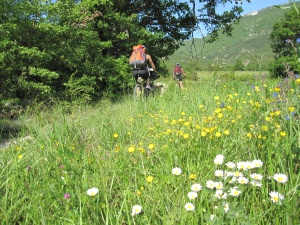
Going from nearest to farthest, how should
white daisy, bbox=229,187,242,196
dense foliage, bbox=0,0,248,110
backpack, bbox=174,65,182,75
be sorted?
white daisy, bbox=229,187,242,196 → dense foliage, bbox=0,0,248,110 → backpack, bbox=174,65,182,75

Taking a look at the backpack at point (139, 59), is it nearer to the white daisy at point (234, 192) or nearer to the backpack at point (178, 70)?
the white daisy at point (234, 192)

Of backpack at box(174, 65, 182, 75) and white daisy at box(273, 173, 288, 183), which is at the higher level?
backpack at box(174, 65, 182, 75)

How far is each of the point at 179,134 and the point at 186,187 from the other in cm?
87

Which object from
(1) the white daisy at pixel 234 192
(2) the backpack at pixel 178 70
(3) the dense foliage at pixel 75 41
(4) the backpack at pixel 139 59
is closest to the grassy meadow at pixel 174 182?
(1) the white daisy at pixel 234 192

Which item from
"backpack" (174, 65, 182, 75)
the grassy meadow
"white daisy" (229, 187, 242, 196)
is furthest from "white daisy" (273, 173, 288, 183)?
"backpack" (174, 65, 182, 75)

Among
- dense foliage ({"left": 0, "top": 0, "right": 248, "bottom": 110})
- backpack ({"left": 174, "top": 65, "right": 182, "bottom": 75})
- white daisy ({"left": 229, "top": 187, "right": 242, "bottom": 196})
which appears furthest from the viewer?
backpack ({"left": 174, "top": 65, "right": 182, "bottom": 75})

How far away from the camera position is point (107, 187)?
179cm

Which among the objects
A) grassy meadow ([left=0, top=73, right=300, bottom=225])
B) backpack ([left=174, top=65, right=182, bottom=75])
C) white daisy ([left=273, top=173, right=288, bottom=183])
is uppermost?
backpack ([left=174, top=65, right=182, bottom=75])

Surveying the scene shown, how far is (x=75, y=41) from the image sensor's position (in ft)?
29.7

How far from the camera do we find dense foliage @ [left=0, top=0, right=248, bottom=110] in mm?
7086

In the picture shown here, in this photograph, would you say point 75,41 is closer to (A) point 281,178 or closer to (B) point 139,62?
(B) point 139,62

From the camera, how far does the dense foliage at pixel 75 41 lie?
7086 millimetres

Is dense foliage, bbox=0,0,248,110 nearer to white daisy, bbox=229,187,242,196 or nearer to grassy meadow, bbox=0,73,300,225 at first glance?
grassy meadow, bbox=0,73,300,225

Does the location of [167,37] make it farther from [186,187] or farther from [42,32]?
[186,187]
